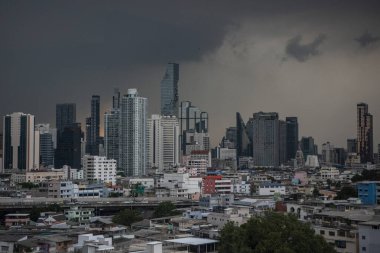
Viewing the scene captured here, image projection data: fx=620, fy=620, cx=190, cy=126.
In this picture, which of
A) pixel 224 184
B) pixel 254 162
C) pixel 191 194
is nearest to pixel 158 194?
pixel 191 194

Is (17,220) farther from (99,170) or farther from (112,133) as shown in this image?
(112,133)

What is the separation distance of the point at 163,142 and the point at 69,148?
6780 mm

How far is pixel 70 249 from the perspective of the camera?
8.88m

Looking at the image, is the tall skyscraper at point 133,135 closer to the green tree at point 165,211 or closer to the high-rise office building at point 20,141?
the high-rise office building at point 20,141

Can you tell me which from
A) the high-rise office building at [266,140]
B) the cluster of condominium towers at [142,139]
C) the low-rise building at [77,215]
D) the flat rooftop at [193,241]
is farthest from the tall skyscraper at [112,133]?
the flat rooftop at [193,241]

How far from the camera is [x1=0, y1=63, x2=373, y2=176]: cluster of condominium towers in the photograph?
124 ft

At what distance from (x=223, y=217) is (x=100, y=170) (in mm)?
18216

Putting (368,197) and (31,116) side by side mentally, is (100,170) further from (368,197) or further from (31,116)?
(368,197)

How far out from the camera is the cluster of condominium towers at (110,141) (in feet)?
123

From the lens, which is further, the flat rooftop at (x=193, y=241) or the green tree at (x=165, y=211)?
the green tree at (x=165, y=211)

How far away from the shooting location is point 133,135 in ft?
122

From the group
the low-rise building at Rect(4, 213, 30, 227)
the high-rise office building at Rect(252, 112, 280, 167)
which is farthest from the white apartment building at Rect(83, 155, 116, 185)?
the high-rise office building at Rect(252, 112, 280, 167)

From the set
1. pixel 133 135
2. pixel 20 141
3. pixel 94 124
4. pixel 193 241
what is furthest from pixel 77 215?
pixel 94 124

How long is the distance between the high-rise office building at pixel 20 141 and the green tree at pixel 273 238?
33.6m
